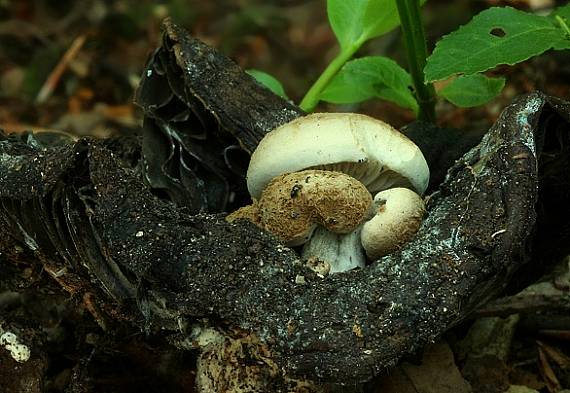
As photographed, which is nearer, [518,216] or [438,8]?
[518,216]

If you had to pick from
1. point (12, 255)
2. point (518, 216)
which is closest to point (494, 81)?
point (518, 216)

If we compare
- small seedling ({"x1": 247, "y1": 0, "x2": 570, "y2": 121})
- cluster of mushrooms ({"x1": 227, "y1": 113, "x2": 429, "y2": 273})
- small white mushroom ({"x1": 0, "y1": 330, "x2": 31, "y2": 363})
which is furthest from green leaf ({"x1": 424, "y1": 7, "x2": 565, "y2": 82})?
small white mushroom ({"x1": 0, "y1": 330, "x2": 31, "y2": 363})

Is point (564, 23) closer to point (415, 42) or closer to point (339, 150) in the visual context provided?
point (415, 42)

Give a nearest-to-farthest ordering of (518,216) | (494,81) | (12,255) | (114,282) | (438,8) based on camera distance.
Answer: (518,216)
(114,282)
(12,255)
(494,81)
(438,8)

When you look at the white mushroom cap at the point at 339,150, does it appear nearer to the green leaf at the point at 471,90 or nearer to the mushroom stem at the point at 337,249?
the mushroom stem at the point at 337,249

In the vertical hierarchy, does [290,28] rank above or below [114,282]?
below

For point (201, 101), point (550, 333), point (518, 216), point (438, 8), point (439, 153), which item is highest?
point (201, 101)

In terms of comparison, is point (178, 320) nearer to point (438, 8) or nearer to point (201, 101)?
point (201, 101)
